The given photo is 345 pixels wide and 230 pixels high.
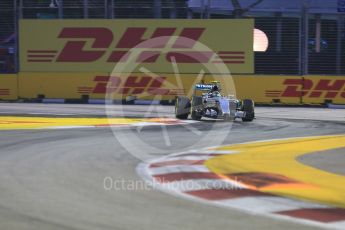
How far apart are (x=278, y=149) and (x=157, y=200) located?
4816 mm

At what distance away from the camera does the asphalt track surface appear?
5762 millimetres

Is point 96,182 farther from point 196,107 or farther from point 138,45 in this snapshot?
point 138,45

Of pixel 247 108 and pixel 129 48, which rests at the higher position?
pixel 129 48

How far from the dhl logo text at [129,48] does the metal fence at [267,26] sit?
1127 millimetres

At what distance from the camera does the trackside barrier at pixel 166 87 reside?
942 inches

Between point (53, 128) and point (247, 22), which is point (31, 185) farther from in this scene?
point (247, 22)

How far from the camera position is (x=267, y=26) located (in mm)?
25203

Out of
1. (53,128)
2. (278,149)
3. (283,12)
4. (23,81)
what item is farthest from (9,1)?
(278,149)

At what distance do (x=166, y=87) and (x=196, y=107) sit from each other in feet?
27.5

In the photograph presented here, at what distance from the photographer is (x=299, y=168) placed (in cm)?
887

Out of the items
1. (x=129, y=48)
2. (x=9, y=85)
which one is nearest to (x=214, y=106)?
(x=129, y=48)

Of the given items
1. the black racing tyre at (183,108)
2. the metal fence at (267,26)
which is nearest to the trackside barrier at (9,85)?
the metal fence at (267,26)

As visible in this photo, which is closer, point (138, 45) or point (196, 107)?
point (196, 107)

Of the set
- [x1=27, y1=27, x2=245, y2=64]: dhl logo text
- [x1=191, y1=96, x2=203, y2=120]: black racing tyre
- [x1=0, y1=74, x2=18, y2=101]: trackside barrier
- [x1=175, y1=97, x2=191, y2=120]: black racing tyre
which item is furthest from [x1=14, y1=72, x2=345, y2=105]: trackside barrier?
[x1=191, y1=96, x2=203, y2=120]: black racing tyre
